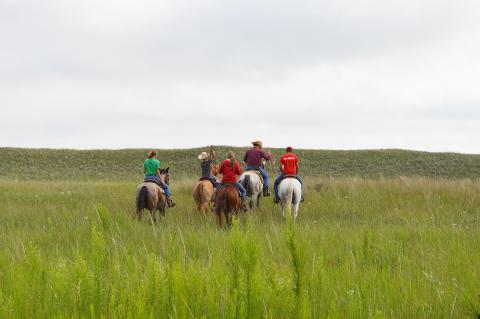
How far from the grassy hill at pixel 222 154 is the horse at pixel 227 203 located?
33698 mm

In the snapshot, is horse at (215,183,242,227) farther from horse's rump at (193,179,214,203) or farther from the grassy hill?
the grassy hill

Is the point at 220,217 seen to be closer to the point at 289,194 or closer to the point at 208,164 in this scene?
the point at 289,194

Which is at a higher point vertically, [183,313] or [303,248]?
[303,248]

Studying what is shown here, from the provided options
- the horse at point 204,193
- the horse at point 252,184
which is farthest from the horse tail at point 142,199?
the horse at point 252,184

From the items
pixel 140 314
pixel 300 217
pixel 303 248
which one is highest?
pixel 303 248

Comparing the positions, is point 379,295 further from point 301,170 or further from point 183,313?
point 301,170

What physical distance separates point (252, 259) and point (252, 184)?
11752mm

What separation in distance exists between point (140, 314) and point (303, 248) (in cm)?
86

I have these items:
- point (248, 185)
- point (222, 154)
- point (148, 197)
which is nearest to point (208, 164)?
point (248, 185)

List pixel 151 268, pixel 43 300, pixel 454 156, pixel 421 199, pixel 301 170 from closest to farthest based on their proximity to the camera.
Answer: pixel 151 268
pixel 43 300
pixel 421 199
pixel 301 170
pixel 454 156

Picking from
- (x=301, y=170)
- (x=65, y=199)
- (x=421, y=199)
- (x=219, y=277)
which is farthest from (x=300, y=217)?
(x=301, y=170)

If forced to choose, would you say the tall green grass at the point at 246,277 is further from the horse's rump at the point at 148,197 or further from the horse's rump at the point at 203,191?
the horse's rump at the point at 203,191

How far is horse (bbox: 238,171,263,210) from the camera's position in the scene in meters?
14.0

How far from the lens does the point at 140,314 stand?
2252 mm
